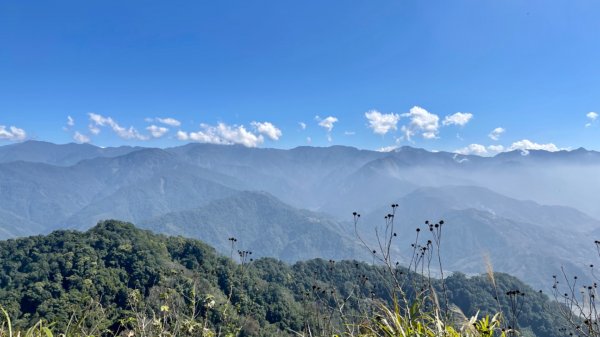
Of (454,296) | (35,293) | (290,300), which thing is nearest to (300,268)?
(290,300)

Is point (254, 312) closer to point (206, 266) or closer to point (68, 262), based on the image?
point (206, 266)

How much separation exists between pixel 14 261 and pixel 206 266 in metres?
27.8

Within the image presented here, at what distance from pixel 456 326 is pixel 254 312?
51930mm

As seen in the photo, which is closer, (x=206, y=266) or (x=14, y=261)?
(x=14, y=261)

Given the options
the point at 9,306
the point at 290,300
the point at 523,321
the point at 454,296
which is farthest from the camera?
the point at 454,296

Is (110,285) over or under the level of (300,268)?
over

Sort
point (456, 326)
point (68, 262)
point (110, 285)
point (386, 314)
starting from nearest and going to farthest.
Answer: point (386, 314), point (456, 326), point (110, 285), point (68, 262)

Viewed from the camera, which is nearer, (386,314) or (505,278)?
(386,314)

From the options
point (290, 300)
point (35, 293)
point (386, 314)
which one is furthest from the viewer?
point (290, 300)

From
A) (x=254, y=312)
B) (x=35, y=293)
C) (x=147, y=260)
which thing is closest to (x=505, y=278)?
(x=254, y=312)

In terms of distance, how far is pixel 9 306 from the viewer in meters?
39.6

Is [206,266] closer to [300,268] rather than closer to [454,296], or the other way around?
[300,268]

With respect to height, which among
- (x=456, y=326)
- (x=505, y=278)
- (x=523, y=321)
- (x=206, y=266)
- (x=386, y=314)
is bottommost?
(x=523, y=321)

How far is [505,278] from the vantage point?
3794 inches
